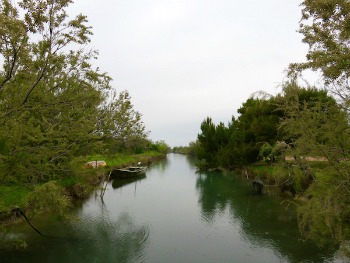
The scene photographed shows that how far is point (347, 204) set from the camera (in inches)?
304

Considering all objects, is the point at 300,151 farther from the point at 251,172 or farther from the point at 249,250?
the point at 251,172

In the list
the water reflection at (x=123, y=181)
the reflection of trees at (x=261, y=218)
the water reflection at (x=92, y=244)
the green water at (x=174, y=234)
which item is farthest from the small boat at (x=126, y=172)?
the water reflection at (x=92, y=244)

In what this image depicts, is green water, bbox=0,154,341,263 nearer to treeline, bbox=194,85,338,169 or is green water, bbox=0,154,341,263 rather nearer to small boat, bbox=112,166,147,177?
treeline, bbox=194,85,338,169

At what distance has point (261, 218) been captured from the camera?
665 inches

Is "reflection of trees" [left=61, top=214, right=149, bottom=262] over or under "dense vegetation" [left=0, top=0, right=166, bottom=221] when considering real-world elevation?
under

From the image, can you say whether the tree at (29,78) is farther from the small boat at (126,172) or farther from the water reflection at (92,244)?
the small boat at (126,172)

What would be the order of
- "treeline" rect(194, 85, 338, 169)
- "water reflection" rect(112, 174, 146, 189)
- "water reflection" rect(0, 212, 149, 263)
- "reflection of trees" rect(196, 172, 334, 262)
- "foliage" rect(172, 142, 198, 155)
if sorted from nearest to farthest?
1. "water reflection" rect(0, 212, 149, 263)
2. "reflection of trees" rect(196, 172, 334, 262)
3. "treeline" rect(194, 85, 338, 169)
4. "water reflection" rect(112, 174, 146, 189)
5. "foliage" rect(172, 142, 198, 155)

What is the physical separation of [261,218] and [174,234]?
555cm

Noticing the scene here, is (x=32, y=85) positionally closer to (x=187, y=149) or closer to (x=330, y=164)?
(x=330, y=164)

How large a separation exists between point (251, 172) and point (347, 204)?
25.1m

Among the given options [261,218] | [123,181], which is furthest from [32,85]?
[123,181]

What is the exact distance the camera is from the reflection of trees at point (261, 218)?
1170 cm

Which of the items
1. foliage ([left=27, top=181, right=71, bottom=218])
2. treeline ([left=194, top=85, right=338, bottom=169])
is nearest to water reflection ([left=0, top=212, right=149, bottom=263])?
foliage ([left=27, top=181, right=71, bottom=218])

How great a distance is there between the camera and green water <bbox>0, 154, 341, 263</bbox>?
36.7 feet
